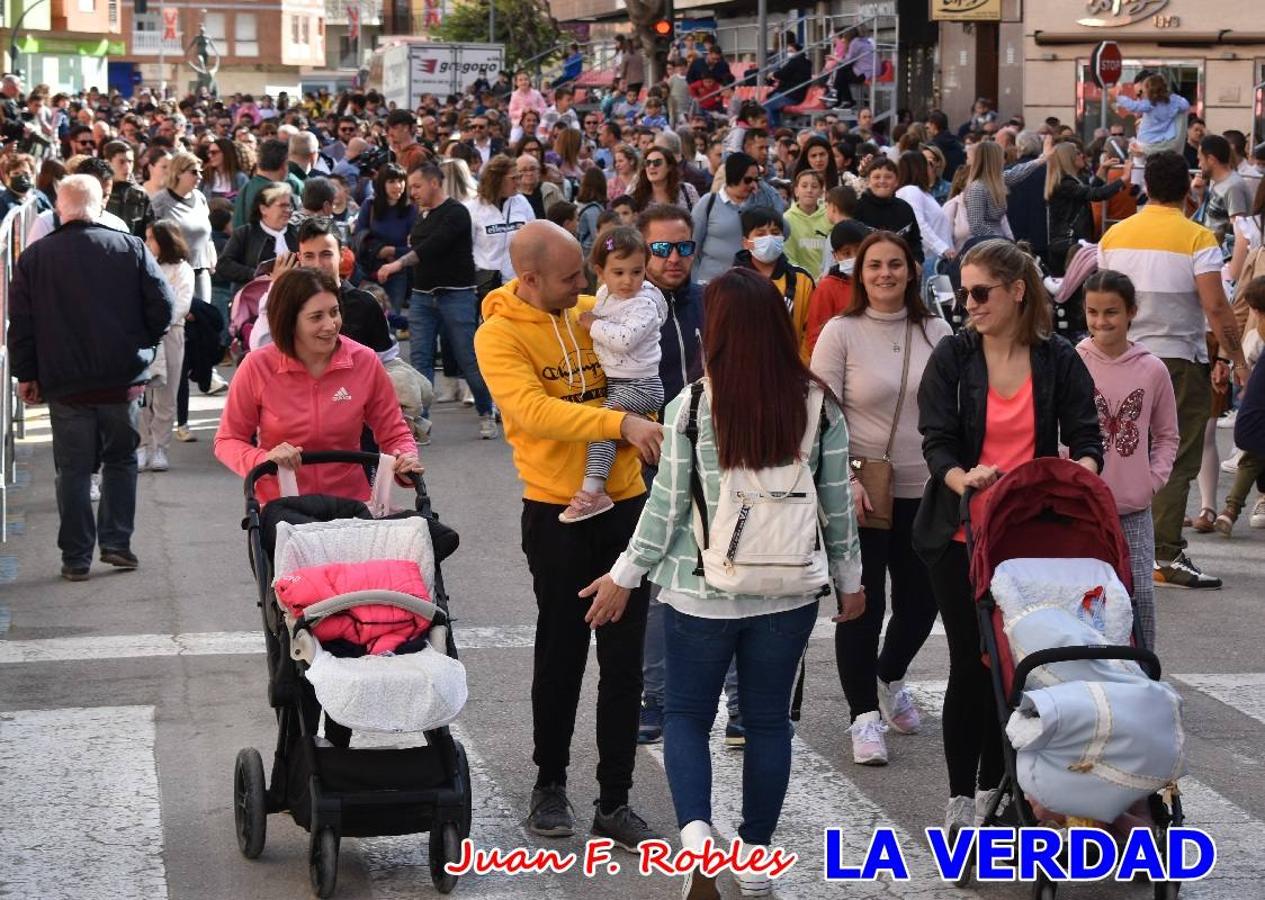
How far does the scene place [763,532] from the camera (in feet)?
18.6

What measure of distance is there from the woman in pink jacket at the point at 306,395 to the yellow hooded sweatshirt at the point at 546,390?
1.85 feet

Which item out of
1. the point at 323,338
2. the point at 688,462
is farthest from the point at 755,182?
the point at 688,462

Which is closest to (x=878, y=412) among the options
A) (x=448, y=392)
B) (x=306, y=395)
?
(x=306, y=395)

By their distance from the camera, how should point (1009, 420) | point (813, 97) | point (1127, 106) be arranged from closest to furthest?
1. point (1009, 420)
2. point (1127, 106)
3. point (813, 97)

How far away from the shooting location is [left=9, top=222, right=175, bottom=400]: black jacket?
1043 cm

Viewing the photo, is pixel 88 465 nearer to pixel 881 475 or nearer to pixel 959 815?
pixel 881 475

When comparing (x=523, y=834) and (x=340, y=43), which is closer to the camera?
(x=523, y=834)

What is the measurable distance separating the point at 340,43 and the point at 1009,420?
141m

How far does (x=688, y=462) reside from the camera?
5785 millimetres

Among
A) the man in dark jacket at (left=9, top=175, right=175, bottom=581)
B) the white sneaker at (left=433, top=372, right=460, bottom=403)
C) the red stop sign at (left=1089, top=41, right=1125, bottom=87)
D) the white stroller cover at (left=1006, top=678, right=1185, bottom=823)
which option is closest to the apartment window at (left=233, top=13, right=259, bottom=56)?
the red stop sign at (left=1089, top=41, right=1125, bottom=87)

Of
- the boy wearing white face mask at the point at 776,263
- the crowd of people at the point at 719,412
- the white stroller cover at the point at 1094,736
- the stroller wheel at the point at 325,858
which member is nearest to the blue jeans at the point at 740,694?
the crowd of people at the point at 719,412

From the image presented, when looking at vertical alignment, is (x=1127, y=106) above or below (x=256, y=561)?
above

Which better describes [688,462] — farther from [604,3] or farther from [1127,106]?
[604,3]

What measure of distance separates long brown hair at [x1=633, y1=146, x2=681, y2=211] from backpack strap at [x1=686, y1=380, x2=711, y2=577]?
8.73m
